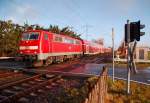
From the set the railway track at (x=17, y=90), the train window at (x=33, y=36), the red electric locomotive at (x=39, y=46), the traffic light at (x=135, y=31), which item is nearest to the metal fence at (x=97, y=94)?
the railway track at (x=17, y=90)

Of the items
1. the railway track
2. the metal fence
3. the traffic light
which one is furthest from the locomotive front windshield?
the metal fence

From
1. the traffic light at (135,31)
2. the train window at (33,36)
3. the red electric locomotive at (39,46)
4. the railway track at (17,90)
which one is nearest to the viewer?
the railway track at (17,90)

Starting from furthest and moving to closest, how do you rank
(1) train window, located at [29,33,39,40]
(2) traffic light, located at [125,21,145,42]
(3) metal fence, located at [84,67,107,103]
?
(1) train window, located at [29,33,39,40]
(2) traffic light, located at [125,21,145,42]
(3) metal fence, located at [84,67,107,103]

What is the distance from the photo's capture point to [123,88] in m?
13.9

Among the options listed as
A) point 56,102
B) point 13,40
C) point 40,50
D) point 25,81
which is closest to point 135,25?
point 56,102

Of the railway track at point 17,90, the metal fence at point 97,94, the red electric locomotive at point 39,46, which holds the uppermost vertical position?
the red electric locomotive at point 39,46

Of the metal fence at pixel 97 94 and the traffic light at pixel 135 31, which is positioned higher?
the traffic light at pixel 135 31

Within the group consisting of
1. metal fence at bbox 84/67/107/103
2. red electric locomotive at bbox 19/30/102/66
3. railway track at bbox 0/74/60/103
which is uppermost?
red electric locomotive at bbox 19/30/102/66

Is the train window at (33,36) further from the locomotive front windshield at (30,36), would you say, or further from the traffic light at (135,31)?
the traffic light at (135,31)

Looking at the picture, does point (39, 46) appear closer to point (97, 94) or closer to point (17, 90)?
point (17, 90)

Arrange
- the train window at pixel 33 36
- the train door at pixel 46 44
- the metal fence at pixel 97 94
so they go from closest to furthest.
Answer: the metal fence at pixel 97 94, the train window at pixel 33 36, the train door at pixel 46 44

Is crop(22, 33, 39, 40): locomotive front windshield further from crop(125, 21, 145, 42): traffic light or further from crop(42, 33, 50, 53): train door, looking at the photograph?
crop(125, 21, 145, 42): traffic light

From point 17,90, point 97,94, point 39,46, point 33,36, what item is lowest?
point 17,90

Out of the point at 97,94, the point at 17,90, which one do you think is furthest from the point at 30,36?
the point at 97,94
